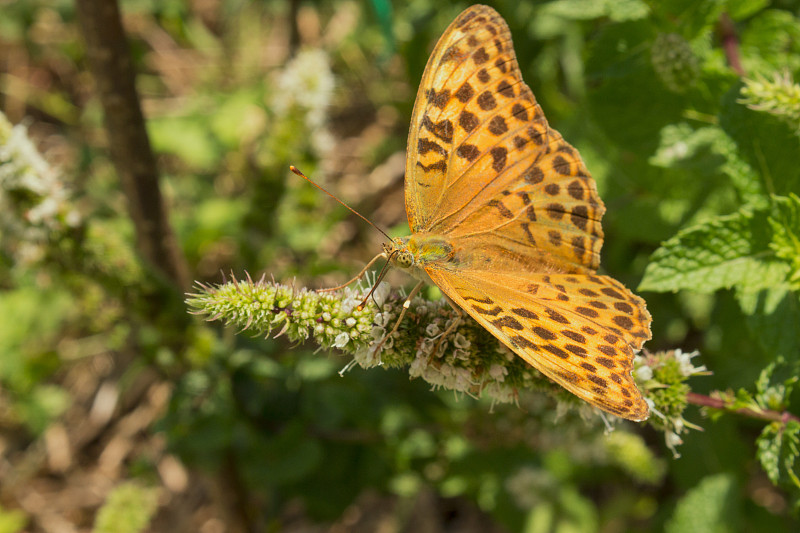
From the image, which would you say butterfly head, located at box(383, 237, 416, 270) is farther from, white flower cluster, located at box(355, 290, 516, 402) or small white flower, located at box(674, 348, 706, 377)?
small white flower, located at box(674, 348, 706, 377)

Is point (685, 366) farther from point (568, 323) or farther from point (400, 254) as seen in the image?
point (400, 254)

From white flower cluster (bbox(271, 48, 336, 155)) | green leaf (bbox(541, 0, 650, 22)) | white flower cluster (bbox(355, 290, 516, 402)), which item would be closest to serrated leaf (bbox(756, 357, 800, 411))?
white flower cluster (bbox(355, 290, 516, 402))

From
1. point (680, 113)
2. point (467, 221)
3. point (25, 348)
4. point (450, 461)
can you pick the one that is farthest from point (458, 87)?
point (25, 348)

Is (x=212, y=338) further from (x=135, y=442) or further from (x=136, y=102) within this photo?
(x=135, y=442)

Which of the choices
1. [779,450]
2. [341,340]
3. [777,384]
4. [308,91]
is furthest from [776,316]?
[308,91]

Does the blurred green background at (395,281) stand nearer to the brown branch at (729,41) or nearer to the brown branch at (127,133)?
the brown branch at (729,41)

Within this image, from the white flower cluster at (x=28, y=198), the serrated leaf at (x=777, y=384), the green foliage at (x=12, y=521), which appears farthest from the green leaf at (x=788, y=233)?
the green foliage at (x=12, y=521)
